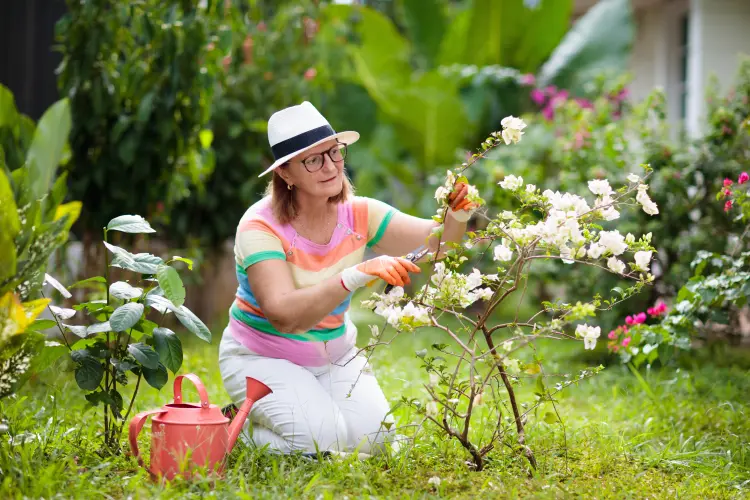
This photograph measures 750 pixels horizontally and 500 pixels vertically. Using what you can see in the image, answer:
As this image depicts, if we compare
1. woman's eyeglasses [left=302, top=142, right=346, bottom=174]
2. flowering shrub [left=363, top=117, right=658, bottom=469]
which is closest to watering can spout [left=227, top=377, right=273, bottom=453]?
flowering shrub [left=363, top=117, right=658, bottom=469]

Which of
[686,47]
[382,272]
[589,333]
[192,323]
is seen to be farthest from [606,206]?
[686,47]

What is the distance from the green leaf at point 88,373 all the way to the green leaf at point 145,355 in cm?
13

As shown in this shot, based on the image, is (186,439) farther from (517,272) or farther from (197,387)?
(517,272)

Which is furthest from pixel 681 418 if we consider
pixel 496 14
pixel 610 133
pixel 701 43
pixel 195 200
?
pixel 496 14

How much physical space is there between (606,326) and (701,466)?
96.3 inches

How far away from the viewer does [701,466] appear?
10.2 ft

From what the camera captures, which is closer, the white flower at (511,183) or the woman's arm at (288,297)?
the white flower at (511,183)

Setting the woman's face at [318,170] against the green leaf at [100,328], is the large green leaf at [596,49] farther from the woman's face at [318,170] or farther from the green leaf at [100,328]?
the green leaf at [100,328]

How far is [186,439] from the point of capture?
2.69m

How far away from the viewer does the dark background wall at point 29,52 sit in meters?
6.86

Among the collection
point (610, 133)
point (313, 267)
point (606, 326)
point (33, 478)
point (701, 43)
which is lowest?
point (606, 326)

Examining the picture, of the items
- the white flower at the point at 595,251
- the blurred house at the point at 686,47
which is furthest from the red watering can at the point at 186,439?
the blurred house at the point at 686,47

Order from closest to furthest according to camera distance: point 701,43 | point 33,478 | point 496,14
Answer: point 33,478, point 701,43, point 496,14

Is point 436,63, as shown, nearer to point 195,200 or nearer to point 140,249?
point 195,200
